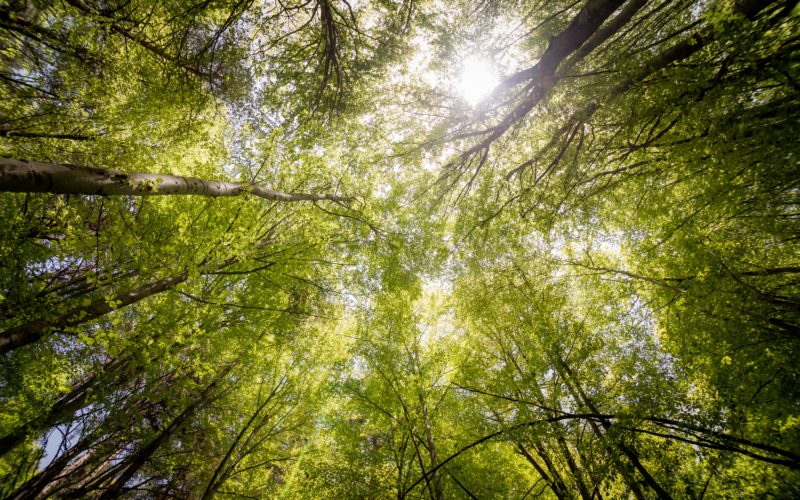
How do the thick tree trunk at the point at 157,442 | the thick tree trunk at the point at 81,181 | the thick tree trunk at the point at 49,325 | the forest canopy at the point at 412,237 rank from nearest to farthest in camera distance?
the thick tree trunk at the point at 81,181 < the thick tree trunk at the point at 49,325 < the forest canopy at the point at 412,237 < the thick tree trunk at the point at 157,442

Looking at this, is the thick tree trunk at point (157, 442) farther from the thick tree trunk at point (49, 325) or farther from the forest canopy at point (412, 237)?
the thick tree trunk at point (49, 325)

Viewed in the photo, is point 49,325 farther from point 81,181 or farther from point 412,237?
point 412,237

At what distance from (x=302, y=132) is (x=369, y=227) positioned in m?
2.45

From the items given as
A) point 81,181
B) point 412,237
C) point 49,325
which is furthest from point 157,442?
point 412,237

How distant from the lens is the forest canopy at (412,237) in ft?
13.1

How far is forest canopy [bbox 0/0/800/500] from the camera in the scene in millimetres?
4004

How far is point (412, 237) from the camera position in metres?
7.20

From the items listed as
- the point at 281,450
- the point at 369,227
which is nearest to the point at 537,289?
the point at 369,227

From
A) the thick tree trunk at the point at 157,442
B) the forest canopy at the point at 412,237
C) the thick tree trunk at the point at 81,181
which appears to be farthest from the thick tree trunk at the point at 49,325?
the thick tree trunk at the point at 157,442

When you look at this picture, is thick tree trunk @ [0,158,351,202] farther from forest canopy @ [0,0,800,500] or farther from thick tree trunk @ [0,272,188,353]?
thick tree trunk @ [0,272,188,353]

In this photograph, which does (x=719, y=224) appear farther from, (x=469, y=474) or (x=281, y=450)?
(x=281, y=450)

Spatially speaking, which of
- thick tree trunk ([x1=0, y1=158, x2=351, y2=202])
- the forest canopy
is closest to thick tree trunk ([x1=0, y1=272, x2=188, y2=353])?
the forest canopy

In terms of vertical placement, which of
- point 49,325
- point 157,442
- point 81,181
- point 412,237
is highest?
point 412,237

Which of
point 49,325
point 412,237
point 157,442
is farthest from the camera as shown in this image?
point 412,237
